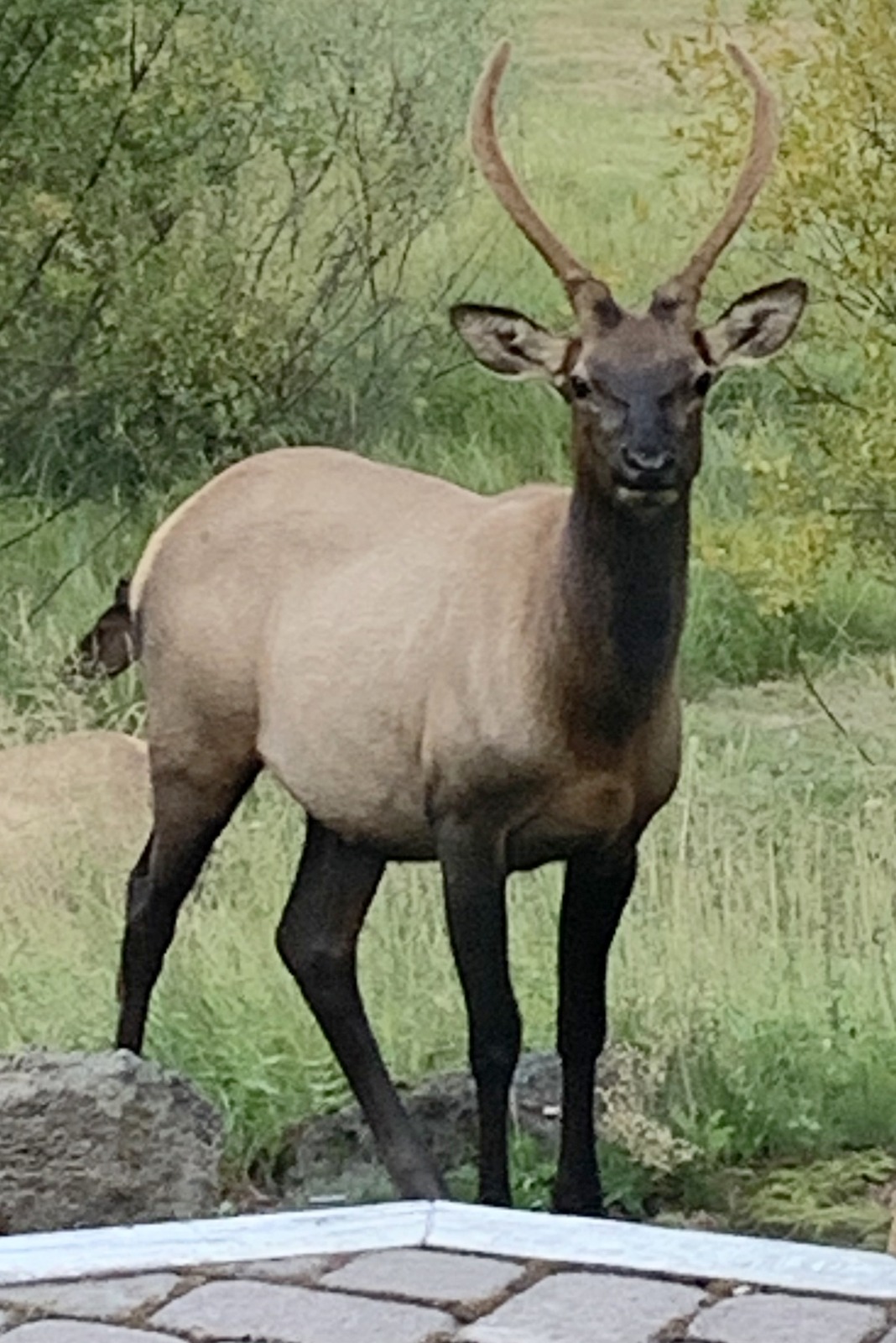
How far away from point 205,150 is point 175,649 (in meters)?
5.71

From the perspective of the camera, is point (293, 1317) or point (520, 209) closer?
point (293, 1317)

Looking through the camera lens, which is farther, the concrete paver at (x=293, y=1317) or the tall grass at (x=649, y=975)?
the tall grass at (x=649, y=975)

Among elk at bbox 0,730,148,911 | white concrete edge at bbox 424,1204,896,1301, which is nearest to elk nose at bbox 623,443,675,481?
white concrete edge at bbox 424,1204,896,1301

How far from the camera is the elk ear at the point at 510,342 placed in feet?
19.6

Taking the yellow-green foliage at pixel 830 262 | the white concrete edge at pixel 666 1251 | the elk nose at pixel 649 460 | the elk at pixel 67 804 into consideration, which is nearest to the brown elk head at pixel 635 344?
the elk nose at pixel 649 460

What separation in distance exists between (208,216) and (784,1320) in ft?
24.6

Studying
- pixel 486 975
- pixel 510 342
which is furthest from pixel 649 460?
pixel 486 975

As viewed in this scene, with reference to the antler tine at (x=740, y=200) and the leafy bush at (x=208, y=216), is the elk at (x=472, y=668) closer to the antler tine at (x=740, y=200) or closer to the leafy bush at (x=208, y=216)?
the antler tine at (x=740, y=200)

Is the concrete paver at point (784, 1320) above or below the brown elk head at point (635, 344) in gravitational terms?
below

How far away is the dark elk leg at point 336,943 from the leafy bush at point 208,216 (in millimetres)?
4537

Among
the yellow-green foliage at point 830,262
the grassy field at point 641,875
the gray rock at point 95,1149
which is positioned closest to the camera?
the gray rock at point 95,1149

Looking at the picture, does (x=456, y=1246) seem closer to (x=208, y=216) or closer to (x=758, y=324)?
(x=758, y=324)

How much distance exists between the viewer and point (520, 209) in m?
6.03

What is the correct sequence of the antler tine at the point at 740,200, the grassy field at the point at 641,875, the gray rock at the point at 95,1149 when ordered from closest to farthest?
1. the antler tine at the point at 740,200
2. the gray rock at the point at 95,1149
3. the grassy field at the point at 641,875
